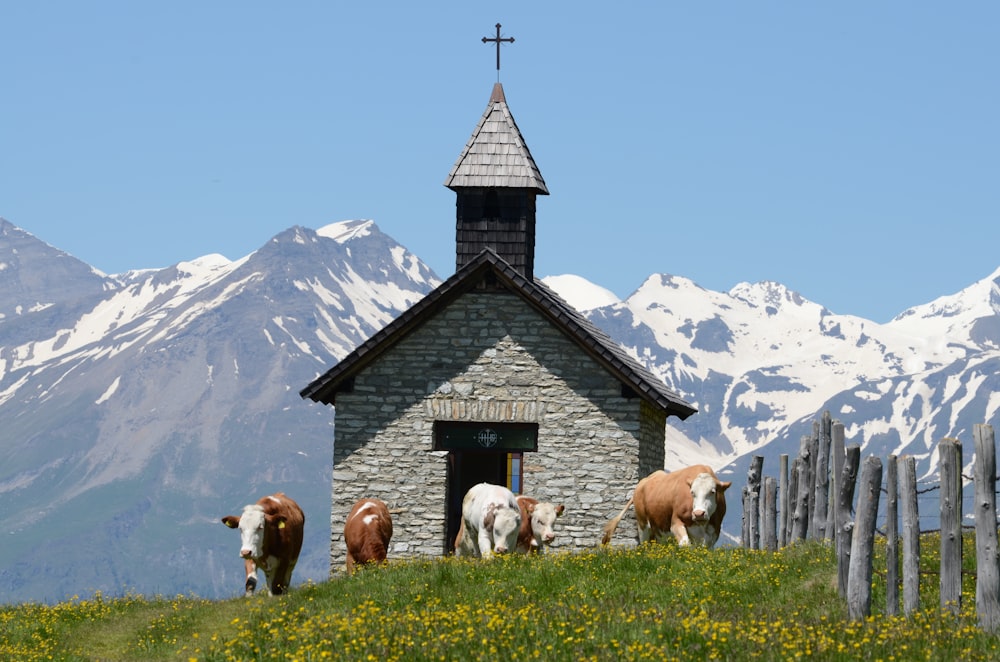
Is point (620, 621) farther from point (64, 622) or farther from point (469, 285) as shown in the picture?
point (469, 285)

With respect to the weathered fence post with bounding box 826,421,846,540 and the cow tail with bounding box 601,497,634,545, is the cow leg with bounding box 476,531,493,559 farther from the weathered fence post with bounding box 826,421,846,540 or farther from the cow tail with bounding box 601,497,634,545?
the weathered fence post with bounding box 826,421,846,540

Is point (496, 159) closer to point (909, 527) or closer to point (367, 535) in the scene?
point (367, 535)

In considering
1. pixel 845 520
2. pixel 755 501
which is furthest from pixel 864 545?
pixel 755 501

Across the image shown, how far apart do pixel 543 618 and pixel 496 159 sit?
882 inches

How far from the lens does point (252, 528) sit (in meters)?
25.4

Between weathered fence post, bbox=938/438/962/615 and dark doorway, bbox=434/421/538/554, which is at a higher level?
dark doorway, bbox=434/421/538/554

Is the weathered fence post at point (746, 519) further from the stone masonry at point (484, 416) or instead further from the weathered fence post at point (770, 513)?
the stone masonry at point (484, 416)

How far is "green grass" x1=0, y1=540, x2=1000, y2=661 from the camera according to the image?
13969 millimetres

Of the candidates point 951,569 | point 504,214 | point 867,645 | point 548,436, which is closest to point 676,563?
point 951,569

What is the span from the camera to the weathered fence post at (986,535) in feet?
49.9

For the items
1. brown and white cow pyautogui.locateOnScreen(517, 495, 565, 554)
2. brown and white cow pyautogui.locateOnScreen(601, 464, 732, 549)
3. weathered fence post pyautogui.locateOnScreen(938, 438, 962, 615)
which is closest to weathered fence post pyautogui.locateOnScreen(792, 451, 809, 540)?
brown and white cow pyautogui.locateOnScreen(601, 464, 732, 549)

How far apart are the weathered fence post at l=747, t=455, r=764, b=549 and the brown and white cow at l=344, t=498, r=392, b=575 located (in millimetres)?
6903

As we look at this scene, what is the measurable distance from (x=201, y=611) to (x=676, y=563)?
6.97 meters

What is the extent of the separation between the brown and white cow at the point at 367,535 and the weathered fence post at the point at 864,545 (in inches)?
469
